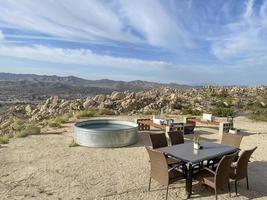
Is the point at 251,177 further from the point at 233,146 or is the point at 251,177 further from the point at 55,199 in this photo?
the point at 55,199

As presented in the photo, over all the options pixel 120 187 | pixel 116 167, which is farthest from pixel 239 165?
pixel 116 167

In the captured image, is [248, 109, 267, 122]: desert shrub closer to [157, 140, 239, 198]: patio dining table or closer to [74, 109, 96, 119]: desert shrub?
[74, 109, 96, 119]: desert shrub

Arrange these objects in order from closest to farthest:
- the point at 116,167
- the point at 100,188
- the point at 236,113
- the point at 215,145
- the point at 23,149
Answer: the point at 100,188
the point at 215,145
the point at 116,167
the point at 23,149
the point at 236,113

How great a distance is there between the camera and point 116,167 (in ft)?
26.3

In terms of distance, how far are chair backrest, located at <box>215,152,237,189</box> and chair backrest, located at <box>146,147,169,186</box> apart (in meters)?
0.88

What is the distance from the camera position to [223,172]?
5809 mm

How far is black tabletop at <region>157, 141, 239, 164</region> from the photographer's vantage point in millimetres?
6076

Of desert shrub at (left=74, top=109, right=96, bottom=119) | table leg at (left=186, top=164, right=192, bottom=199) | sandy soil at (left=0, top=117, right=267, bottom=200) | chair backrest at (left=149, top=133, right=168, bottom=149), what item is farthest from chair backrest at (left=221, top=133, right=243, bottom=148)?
desert shrub at (left=74, top=109, right=96, bottom=119)

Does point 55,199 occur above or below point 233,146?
below

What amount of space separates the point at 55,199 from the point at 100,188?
3.11ft

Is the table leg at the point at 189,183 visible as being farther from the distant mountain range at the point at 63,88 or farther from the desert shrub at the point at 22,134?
the distant mountain range at the point at 63,88

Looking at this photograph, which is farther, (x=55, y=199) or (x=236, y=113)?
(x=236, y=113)

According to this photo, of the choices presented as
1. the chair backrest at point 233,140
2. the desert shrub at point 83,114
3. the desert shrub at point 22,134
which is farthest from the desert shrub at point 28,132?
the chair backrest at point 233,140

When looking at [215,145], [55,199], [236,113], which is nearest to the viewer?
[55,199]
